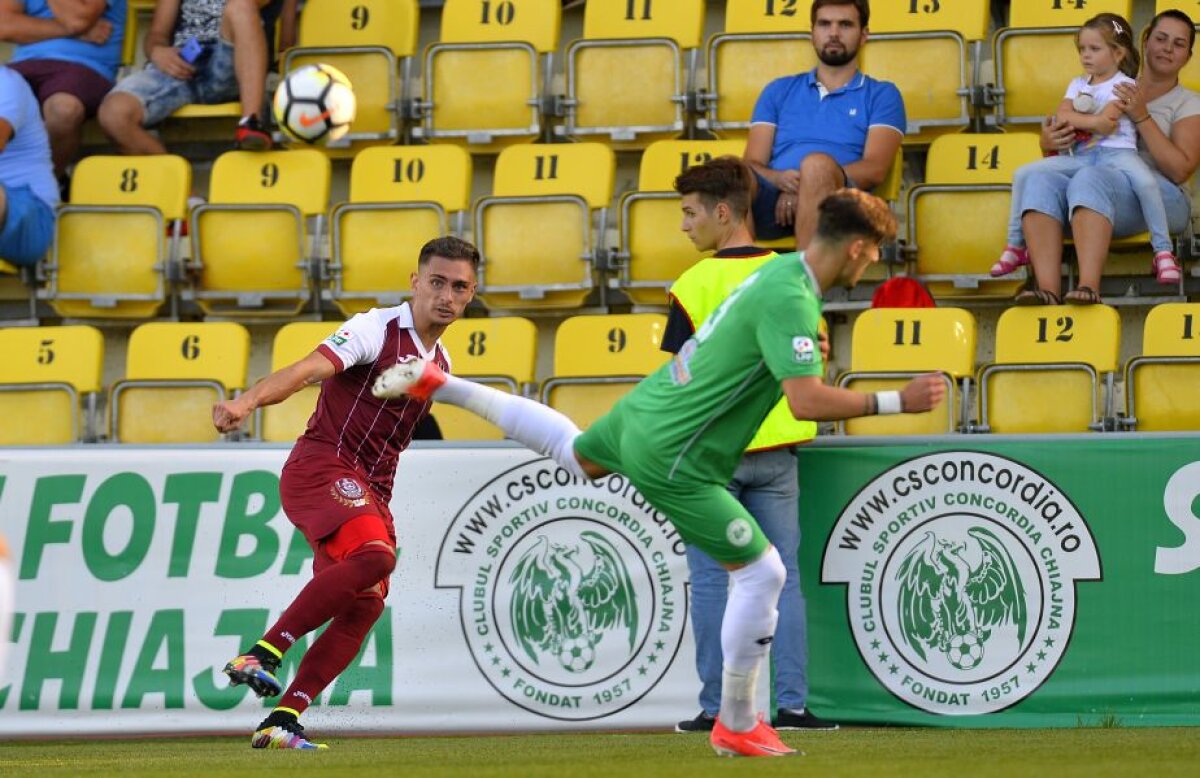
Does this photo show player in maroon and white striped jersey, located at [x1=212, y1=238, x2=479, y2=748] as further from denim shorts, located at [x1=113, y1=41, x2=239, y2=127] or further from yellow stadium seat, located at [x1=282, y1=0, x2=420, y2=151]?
denim shorts, located at [x1=113, y1=41, x2=239, y2=127]

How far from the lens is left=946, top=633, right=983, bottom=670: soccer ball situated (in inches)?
290

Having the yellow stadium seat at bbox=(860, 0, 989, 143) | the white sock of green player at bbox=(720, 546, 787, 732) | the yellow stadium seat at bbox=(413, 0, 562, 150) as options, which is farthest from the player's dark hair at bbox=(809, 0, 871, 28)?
the white sock of green player at bbox=(720, 546, 787, 732)

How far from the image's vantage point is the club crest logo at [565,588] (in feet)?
24.7

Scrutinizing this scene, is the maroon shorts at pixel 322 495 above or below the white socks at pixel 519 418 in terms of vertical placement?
below

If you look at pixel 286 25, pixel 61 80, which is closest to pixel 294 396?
pixel 61 80

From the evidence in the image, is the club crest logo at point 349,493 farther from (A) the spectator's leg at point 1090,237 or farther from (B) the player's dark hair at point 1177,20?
(B) the player's dark hair at point 1177,20

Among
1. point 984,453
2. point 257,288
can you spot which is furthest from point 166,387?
point 984,453

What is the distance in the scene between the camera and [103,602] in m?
7.79

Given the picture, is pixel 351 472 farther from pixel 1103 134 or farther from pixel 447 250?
pixel 1103 134

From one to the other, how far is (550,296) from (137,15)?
13.2 feet

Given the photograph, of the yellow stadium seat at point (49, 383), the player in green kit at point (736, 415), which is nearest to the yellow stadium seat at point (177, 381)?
the yellow stadium seat at point (49, 383)

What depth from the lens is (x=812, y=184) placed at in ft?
30.0

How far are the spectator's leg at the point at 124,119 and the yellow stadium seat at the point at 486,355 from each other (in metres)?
2.89

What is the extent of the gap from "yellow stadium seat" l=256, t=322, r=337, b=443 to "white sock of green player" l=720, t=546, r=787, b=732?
4400mm
